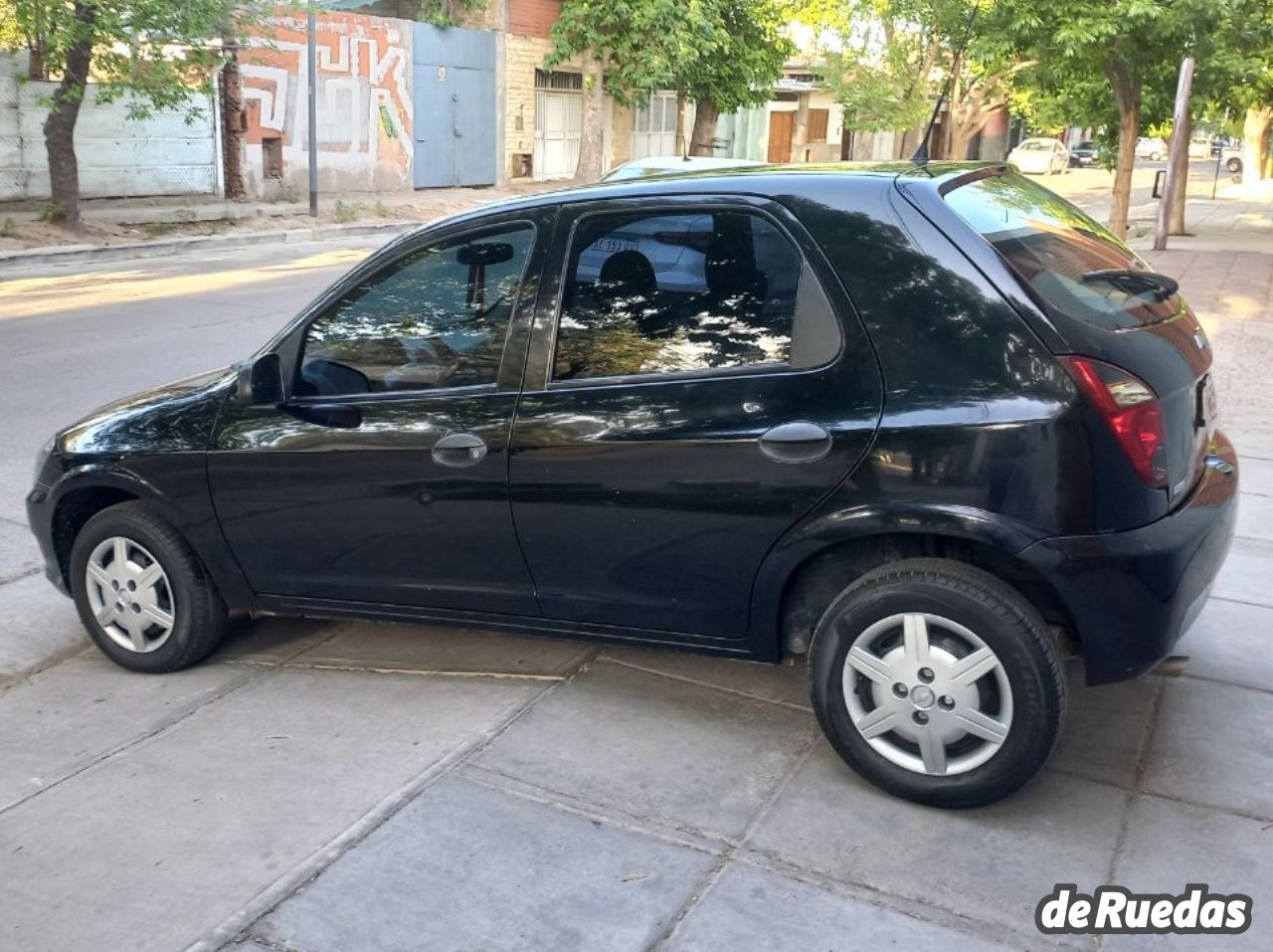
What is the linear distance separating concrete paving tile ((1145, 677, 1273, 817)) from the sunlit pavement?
→ 0.01 m

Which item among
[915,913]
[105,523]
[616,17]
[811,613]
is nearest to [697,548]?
[811,613]

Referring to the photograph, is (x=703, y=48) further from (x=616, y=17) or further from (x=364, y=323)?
(x=364, y=323)

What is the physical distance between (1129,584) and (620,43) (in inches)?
1130

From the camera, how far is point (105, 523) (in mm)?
4746

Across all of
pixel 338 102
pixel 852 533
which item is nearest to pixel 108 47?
pixel 338 102

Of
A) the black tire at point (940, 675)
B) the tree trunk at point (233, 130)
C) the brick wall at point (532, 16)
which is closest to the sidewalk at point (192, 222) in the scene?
the tree trunk at point (233, 130)

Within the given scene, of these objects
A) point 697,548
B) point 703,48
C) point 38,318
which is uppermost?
point 703,48

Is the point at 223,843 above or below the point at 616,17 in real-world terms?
below

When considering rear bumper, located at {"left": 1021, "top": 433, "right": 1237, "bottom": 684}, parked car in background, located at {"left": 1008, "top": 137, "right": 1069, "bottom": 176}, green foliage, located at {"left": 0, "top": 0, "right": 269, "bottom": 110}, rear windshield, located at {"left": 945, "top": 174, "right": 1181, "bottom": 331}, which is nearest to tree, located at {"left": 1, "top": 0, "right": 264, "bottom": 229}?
green foliage, located at {"left": 0, "top": 0, "right": 269, "bottom": 110}

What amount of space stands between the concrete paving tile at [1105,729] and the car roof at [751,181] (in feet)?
5.25

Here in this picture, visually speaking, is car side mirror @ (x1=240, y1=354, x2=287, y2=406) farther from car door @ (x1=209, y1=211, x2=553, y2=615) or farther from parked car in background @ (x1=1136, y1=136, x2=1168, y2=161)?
parked car in background @ (x1=1136, y1=136, x2=1168, y2=161)

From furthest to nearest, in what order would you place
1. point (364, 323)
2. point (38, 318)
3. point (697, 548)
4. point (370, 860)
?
point (38, 318), point (364, 323), point (697, 548), point (370, 860)

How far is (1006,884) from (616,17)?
28637 millimetres

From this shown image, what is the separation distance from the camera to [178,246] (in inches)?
773
